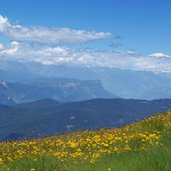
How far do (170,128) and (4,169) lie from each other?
6.44 m

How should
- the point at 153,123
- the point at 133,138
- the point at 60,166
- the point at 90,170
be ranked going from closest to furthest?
1. the point at 90,170
2. the point at 60,166
3. the point at 133,138
4. the point at 153,123

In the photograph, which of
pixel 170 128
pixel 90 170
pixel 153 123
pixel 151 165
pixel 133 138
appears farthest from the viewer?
pixel 153 123

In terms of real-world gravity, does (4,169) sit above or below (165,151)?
below

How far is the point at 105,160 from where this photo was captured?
9328 mm

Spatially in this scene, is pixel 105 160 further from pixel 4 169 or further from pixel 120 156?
pixel 4 169

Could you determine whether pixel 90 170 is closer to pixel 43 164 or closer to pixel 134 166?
pixel 134 166

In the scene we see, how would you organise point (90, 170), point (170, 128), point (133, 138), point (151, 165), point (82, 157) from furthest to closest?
1. point (170, 128)
2. point (133, 138)
3. point (82, 157)
4. point (90, 170)
5. point (151, 165)

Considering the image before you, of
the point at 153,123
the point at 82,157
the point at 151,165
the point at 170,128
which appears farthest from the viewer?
the point at 153,123

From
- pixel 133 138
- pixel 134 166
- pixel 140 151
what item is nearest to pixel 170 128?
pixel 133 138

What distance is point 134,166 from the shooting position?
7.48m

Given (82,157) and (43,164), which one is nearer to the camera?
(43,164)

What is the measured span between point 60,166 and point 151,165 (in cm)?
264

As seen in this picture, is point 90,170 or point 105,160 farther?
point 105,160

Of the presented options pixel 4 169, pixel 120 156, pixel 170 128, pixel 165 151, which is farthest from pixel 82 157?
pixel 170 128
